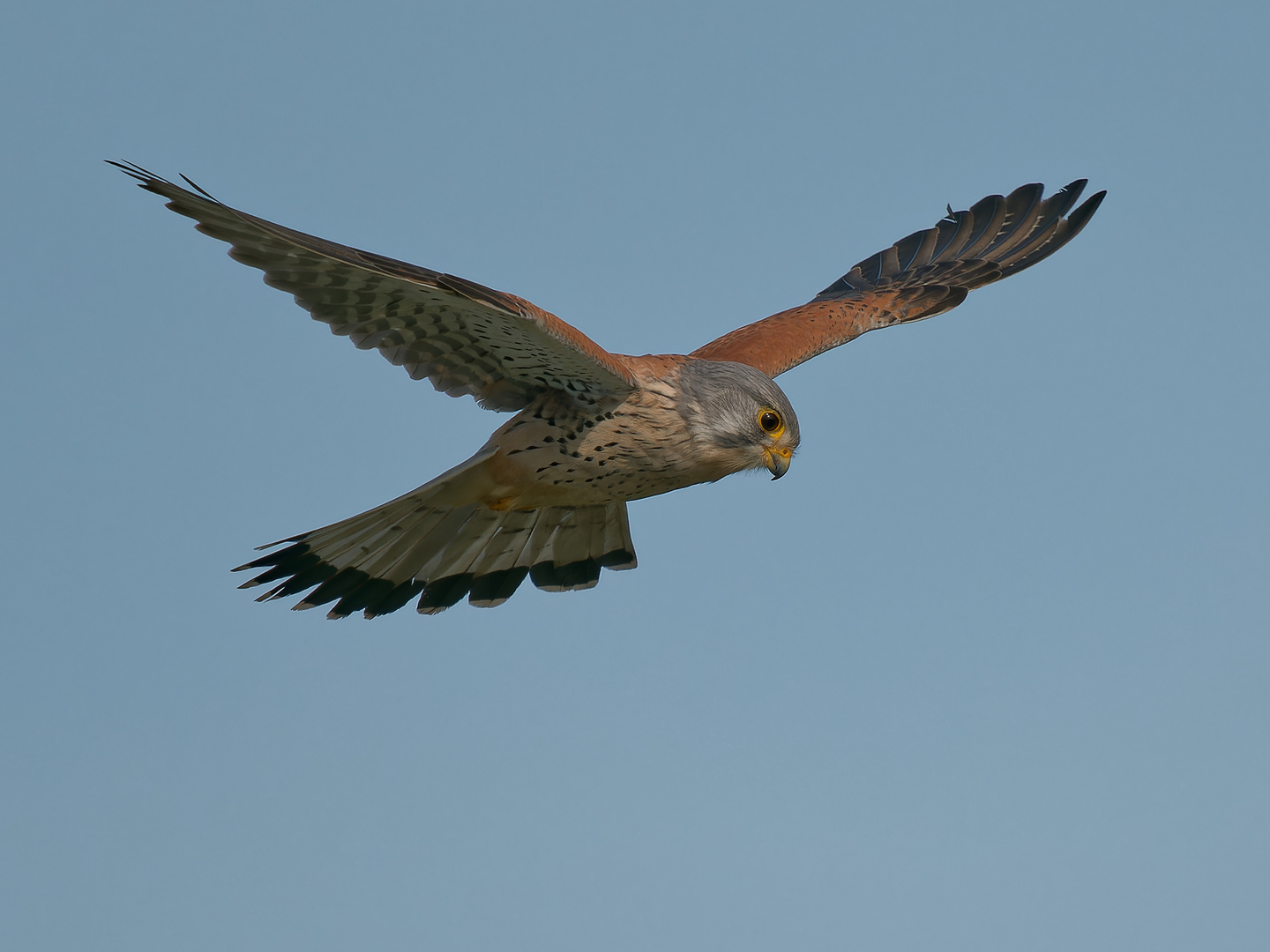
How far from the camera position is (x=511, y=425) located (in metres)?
6.63

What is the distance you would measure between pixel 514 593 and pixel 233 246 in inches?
119

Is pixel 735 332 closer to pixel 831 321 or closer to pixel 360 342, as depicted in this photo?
pixel 831 321

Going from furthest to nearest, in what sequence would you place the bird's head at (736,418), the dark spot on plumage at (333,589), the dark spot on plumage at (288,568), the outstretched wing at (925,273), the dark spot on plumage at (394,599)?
the outstretched wing at (925,273), the dark spot on plumage at (394,599), the dark spot on plumage at (333,589), the dark spot on plumage at (288,568), the bird's head at (736,418)

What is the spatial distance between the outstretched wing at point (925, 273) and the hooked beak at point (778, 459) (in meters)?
1.35

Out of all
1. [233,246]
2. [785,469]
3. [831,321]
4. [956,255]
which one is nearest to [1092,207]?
[956,255]

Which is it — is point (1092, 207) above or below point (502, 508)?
above

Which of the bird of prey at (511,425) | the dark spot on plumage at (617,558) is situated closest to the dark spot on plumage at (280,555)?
the bird of prey at (511,425)

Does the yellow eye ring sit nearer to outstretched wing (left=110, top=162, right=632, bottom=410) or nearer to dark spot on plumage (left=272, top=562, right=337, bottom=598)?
outstretched wing (left=110, top=162, right=632, bottom=410)

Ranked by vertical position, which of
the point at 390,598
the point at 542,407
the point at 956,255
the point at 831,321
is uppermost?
the point at 956,255

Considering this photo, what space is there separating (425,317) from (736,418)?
1.54 metres

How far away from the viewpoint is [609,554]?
8.04 meters

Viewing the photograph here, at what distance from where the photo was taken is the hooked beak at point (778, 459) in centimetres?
658

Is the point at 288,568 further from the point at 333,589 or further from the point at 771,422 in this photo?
the point at 771,422

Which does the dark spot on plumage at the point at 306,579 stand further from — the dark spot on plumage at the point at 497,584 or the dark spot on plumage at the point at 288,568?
the dark spot on plumage at the point at 497,584
